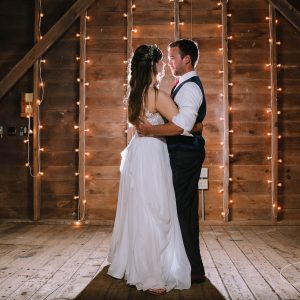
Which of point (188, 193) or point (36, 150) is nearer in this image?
point (188, 193)

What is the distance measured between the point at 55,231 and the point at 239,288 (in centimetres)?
252

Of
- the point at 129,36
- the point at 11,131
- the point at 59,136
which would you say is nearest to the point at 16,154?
the point at 11,131

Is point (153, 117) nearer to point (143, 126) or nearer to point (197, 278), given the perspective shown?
point (143, 126)

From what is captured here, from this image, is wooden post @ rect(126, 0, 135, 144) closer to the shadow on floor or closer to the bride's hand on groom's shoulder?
the bride's hand on groom's shoulder

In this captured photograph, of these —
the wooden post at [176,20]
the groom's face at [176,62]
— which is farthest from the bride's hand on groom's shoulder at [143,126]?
the wooden post at [176,20]

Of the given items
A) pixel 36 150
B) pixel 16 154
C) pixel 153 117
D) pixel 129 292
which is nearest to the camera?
pixel 129 292

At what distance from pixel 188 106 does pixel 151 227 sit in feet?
2.57

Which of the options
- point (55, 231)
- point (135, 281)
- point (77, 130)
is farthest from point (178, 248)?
point (77, 130)

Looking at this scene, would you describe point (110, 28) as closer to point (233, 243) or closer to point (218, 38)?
point (218, 38)

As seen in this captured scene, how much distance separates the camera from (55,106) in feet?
15.7

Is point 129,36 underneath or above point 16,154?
above

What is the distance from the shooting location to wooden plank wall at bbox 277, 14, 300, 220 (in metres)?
4.65

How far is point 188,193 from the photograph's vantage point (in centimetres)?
245

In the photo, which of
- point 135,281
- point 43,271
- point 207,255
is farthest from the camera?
point 207,255
